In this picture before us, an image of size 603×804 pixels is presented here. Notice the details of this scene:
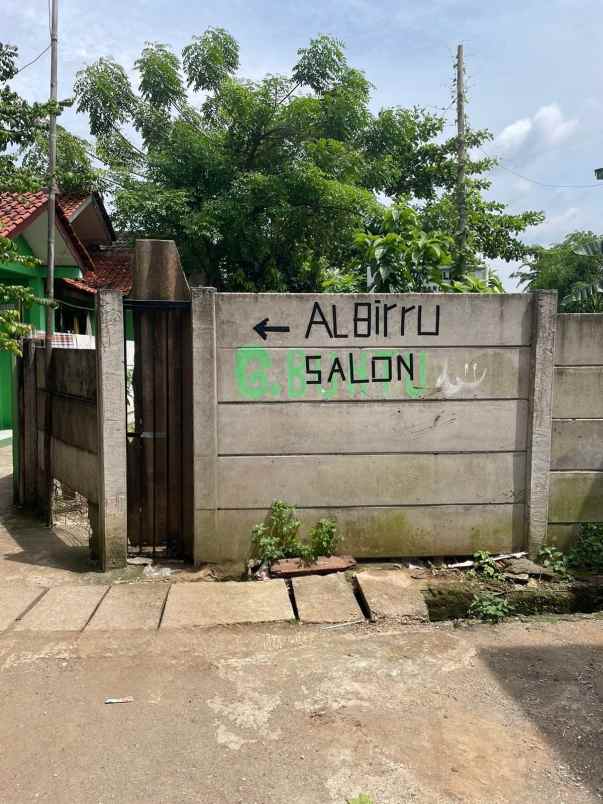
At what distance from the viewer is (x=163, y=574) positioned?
177 inches

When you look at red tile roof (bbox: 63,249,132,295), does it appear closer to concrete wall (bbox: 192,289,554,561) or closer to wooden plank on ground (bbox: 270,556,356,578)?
concrete wall (bbox: 192,289,554,561)

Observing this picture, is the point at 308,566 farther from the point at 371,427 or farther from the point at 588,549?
the point at 588,549

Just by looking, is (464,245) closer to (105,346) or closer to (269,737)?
(105,346)

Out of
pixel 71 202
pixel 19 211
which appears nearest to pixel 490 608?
pixel 19 211

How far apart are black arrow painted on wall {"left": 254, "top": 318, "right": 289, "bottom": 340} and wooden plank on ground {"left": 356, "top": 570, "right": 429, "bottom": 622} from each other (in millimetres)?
1904

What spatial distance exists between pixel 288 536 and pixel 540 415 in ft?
7.09

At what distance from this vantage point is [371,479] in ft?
15.1

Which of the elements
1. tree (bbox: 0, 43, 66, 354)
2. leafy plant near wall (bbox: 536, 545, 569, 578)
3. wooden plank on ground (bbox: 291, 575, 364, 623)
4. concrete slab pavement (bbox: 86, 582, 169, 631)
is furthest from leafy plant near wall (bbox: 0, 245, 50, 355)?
leafy plant near wall (bbox: 536, 545, 569, 578)

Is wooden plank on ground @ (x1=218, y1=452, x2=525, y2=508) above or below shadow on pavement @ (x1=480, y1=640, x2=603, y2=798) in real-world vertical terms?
above

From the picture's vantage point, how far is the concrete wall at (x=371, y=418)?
14.7 feet

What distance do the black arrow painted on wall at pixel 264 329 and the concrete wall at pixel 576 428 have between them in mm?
2144

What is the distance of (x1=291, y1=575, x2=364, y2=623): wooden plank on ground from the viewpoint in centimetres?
382

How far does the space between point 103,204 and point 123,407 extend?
1243 cm

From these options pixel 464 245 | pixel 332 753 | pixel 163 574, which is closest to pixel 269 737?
pixel 332 753
